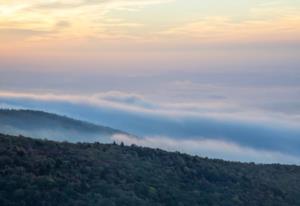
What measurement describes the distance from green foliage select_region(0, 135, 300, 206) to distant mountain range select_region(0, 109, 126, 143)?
163 feet

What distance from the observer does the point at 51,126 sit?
104 metres

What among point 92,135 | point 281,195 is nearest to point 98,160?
point 281,195

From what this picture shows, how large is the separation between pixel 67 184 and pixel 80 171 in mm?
2079

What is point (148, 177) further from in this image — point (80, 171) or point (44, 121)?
point (44, 121)

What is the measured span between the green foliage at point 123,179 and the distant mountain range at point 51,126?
49.8m

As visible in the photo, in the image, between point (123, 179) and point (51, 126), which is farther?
point (51, 126)

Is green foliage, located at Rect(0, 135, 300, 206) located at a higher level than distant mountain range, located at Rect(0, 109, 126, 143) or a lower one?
lower

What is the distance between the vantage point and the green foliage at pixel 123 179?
1231 inches

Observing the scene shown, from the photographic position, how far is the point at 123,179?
3419 centimetres

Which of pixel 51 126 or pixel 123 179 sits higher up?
pixel 51 126

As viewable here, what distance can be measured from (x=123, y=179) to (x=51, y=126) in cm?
7091

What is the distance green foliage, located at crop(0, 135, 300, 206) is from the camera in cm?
3127

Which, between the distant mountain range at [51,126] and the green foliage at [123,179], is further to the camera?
the distant mountain range at [51,126]

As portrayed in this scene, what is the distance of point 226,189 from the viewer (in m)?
36.4
